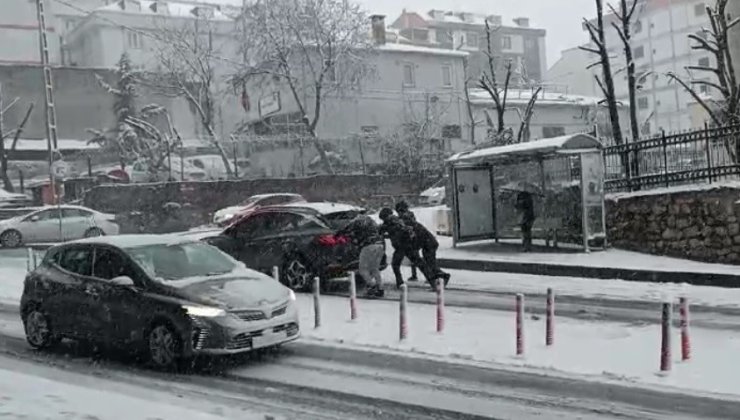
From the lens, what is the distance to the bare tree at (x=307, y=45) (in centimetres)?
4225

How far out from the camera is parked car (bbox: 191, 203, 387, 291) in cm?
1522

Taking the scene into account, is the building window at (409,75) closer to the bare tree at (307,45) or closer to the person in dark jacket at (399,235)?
the bare tree at (307,45)

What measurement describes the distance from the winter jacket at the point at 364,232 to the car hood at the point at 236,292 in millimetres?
4168

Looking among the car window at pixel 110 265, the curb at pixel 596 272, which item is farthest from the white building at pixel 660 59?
the car window at pixel 110 265

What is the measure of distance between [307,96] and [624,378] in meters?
38.7

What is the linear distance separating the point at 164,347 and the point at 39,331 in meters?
2.67

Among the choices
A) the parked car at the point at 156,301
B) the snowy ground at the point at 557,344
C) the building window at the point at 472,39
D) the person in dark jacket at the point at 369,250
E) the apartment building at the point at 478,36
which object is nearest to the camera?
the snowy ground at the point at 557,344

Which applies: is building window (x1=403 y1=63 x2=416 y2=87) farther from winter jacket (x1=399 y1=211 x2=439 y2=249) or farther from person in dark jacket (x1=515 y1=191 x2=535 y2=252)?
winter jacket (x1=399 y1=211 x2=439 y2=249)

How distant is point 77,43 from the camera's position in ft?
209

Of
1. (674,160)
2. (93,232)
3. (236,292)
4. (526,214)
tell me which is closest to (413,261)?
(236,292)

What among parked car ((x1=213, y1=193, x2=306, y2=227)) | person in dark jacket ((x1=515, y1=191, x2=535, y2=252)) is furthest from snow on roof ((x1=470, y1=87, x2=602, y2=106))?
person in dark jacket ((x1=515, y1=191, x2=535, y2=252))

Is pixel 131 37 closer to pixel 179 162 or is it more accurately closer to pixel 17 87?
pixel 17 87

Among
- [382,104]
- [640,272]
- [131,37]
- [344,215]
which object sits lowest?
[640,272]

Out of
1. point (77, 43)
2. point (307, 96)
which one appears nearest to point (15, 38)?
point (77, 43)
